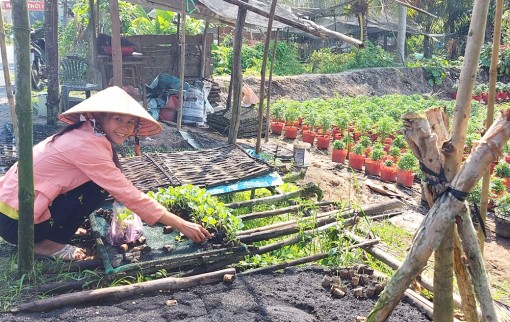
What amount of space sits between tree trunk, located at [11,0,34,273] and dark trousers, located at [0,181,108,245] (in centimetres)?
41

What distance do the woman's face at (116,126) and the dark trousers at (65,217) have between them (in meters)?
0.37

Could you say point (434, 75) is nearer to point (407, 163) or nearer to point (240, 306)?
point (407, 163)

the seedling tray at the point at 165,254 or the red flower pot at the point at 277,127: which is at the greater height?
the red flower pot at the point at 277,127

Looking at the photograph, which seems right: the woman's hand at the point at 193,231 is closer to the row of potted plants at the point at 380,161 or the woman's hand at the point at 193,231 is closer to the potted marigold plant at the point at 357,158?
the row of potted plants at the point at 380,161

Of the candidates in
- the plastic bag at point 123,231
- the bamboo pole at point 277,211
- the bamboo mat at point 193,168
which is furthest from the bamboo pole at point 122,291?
the bamboo mat at point 193,168

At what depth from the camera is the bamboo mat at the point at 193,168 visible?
474 centimetres

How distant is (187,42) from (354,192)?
5908 millimetres

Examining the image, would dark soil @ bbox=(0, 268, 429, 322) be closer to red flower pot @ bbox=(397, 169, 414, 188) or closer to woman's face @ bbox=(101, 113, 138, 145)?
woman's face @ bbox=(101, 113, 138, 145)

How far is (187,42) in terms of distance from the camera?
1099 cm

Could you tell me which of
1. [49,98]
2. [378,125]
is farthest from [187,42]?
[378,125]

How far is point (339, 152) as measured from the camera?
8492mm

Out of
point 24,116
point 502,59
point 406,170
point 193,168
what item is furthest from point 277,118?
point 502,59

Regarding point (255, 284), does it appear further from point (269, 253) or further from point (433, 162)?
point (433, 162)

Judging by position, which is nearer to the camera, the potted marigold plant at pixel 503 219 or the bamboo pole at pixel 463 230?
the bamboo pole at pixel 463 230
